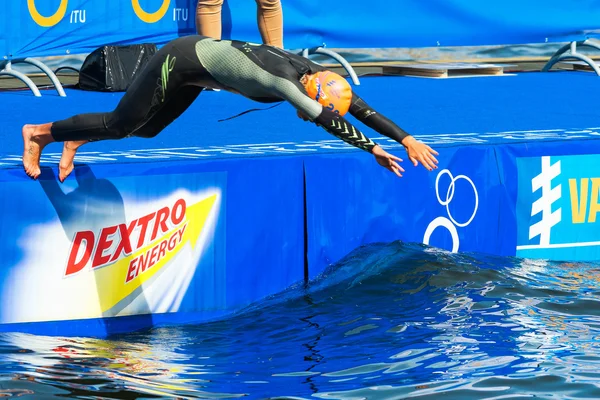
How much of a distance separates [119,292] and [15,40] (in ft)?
11.5

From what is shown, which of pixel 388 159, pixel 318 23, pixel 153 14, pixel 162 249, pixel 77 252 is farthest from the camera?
pixel 318 23

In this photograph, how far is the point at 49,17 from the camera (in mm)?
9070

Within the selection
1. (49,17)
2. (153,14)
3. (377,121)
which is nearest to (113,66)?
(153,14)

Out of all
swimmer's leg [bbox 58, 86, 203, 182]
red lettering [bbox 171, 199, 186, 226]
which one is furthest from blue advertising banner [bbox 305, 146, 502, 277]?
swimmer's leg [bbox 58, 86, 203, 182]

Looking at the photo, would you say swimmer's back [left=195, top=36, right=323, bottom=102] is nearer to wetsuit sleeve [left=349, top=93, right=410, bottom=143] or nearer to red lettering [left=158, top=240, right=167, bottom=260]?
wetsuit sleeve [left=349, top=93, right=410, bottom=143]

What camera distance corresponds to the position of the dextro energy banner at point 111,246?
5.98 metres

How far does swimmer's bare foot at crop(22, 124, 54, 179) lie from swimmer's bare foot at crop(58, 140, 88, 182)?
115 mm

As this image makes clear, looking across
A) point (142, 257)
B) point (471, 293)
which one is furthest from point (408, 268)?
point (142, 257)

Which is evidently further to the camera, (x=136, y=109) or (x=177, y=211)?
(x=177, y=211)

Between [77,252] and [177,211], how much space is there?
23.3 inches

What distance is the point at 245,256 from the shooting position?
21.3 ft

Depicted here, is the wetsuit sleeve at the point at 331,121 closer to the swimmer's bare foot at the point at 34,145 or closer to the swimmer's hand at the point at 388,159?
the swimmer's hand at the point at 388,159

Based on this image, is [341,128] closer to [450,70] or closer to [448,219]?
[448,219]

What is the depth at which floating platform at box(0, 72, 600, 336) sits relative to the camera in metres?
6.06
